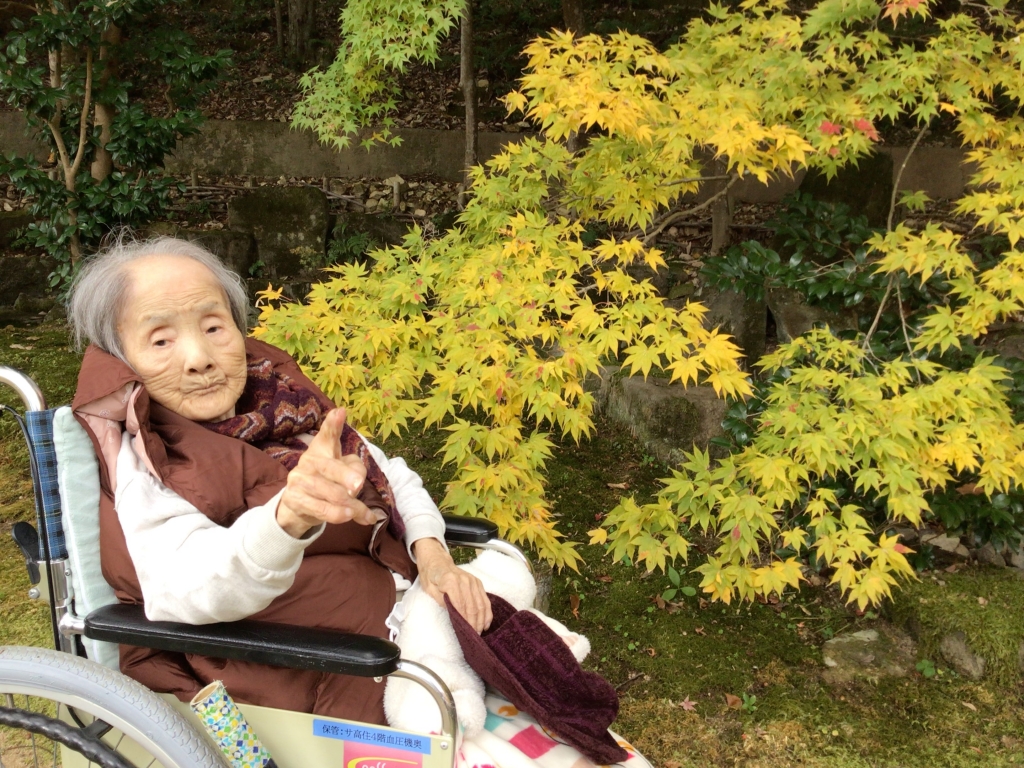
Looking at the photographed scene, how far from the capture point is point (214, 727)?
1328mm

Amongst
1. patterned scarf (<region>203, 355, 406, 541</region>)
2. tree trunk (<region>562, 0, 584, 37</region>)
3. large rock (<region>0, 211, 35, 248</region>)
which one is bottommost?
patterned scarf (<region>203, 355, 406, 541</region>)

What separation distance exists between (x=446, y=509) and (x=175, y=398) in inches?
42.5

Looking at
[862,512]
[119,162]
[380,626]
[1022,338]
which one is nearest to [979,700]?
[862,512]

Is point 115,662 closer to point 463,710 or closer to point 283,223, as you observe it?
point 463,710

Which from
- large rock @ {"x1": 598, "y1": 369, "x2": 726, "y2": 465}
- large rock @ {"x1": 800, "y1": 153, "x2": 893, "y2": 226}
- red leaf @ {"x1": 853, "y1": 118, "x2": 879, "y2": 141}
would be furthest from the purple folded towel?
large rock @ {"x1": 800, "y1": 153, "x2": 893, "y2": 226}

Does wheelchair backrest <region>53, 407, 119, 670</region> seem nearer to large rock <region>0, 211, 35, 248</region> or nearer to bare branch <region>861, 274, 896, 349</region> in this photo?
bare branch <region>861, 274, 896, 349</region>

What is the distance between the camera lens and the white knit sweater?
1205 millimetres

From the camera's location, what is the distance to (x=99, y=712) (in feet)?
4.25

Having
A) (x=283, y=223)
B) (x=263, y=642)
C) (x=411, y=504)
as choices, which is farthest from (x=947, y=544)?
(x=283, y=223)

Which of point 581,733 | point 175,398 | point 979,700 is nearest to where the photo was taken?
point 581,733

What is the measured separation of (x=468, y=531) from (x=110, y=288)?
0.92 m

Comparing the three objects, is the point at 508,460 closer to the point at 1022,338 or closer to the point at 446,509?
the point at 446,509

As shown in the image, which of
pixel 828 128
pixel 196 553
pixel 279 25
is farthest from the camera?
pixel 279 25

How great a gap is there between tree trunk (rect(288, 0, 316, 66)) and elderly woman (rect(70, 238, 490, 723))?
6.08m
